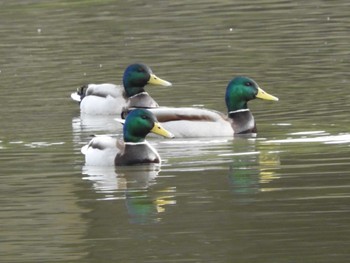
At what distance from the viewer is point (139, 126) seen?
16.4 metres

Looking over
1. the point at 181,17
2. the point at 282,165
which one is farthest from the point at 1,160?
the point at 181,17

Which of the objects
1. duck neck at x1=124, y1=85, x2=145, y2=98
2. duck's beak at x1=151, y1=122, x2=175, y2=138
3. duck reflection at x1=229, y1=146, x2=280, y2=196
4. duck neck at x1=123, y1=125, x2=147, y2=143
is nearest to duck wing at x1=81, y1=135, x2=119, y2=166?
duck neck at x1=123, y1=125, x2=147, y2=143

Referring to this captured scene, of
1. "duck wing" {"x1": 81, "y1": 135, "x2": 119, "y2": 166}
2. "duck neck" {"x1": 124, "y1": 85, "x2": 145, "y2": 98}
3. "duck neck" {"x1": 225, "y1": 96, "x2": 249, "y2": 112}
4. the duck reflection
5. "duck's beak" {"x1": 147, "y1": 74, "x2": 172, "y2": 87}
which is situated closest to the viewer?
the duck reflection

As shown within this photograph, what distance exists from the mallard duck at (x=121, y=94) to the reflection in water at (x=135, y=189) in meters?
5.36

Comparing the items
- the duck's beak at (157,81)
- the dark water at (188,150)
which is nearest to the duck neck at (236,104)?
the dark water at (188,150)

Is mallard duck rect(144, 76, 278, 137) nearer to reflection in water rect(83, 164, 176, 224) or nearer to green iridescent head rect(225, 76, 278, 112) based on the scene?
green iridescent head rect(225, 76, 278, 112)

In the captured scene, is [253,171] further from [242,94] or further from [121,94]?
[121,94]

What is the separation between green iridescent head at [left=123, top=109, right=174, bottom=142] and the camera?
1636 centimetres

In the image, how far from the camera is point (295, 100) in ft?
66.8

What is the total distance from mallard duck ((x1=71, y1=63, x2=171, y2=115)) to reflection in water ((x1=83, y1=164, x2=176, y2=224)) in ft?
17.6

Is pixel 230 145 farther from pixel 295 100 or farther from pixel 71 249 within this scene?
pixel 71 249

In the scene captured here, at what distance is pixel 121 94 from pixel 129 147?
232 inches

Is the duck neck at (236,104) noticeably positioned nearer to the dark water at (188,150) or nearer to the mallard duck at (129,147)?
the dark water at (188,150)

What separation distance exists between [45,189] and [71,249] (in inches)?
117
